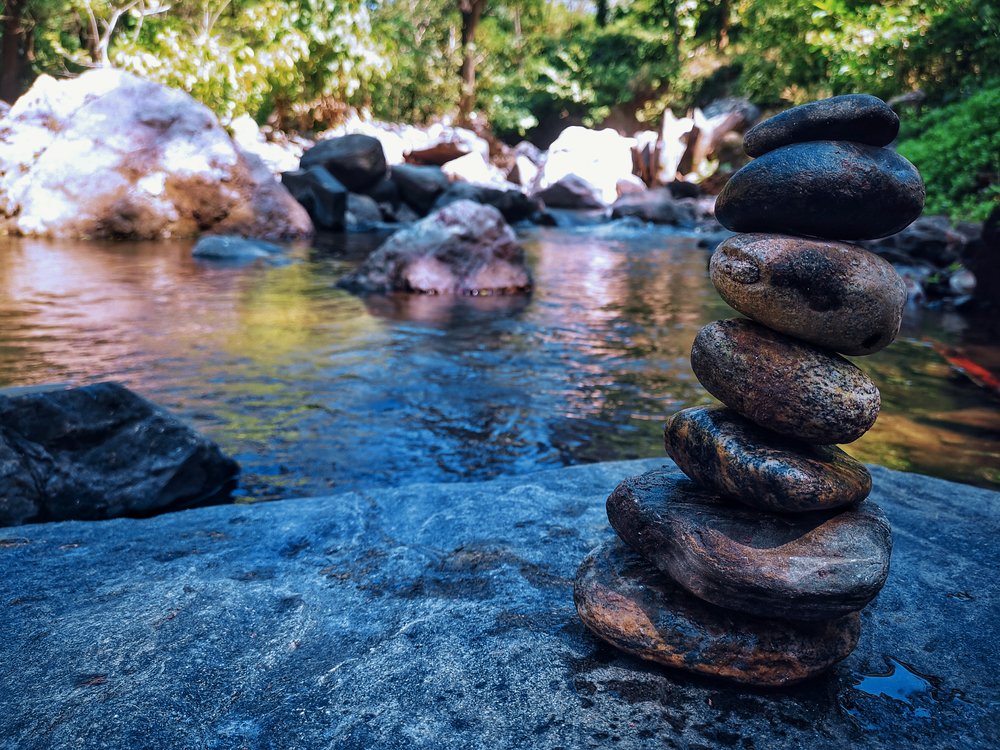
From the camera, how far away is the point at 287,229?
1756cm

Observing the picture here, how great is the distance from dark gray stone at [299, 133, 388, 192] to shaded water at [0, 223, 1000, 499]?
9816 millimetres

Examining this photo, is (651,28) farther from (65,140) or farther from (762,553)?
(762,553)

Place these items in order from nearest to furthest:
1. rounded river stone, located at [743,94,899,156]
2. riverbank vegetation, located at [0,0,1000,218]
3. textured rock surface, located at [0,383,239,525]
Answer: rounded river stone, located at [743,94,899,156] → textured rock surface, located at [0,383,239,525] → riverbank vegetation, located at [0,0,1000,218]

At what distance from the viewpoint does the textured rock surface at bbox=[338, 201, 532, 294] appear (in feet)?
35.6

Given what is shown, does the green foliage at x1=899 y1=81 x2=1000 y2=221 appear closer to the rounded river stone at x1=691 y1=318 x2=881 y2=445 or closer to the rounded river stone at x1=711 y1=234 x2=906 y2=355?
the rounded river stone at x1=711 y1=234 x2=906 y2=355

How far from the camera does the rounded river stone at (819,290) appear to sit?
217 centimetres

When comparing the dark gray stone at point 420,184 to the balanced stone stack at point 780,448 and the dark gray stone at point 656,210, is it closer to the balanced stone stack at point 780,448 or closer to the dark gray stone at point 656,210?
the dark gray stone at point 656,210

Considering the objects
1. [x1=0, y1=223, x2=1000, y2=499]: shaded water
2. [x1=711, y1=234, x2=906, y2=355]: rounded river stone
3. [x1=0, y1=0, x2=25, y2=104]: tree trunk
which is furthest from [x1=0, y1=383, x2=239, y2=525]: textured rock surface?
[x1=0, y1=0, x2=25, y2=104]: tree trunk

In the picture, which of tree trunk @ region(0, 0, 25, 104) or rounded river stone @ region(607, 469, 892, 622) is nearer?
rounded river stone @ region(607, 469, 892, 622)

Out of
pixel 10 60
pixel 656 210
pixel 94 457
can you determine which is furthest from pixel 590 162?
pixel 94 457

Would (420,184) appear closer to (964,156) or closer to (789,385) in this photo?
(964,156)

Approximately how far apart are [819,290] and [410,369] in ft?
16.1

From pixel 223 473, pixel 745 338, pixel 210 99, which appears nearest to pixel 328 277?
pixel 223 473

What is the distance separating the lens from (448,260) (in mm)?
11000
